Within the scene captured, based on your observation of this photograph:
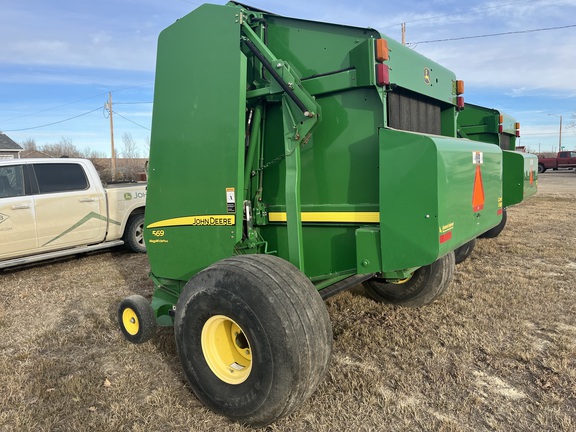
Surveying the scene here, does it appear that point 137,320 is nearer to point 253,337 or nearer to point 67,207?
point 253,337

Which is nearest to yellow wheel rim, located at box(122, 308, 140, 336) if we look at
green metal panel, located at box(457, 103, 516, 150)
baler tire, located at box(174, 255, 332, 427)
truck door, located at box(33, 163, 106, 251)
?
baler tire, located at box(174, 255, 332, 427)

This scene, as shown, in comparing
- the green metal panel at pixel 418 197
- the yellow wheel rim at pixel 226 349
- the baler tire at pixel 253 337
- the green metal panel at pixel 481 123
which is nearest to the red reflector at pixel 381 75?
the green metal panel at pixel 418 197

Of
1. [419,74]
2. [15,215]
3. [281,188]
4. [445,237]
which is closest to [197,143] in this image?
[281,188]

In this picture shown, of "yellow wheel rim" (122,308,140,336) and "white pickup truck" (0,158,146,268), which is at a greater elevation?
"white pickup truck" (0,158,146,268)

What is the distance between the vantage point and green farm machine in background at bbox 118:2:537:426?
2553mm

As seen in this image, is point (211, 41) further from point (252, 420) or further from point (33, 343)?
point (33, 343)

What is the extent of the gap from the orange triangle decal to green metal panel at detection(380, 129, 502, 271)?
33cm

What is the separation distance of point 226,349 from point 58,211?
5.07 m

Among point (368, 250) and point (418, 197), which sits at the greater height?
point (418, 197)

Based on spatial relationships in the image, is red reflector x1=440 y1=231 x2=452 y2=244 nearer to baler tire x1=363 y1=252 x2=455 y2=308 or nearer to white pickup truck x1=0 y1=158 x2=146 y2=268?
baler tire x1=363 y1=252 x2=455 y2=308

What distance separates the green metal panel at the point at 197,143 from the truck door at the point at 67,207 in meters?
3.87

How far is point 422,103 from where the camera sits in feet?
11.7

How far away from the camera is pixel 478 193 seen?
129 inches

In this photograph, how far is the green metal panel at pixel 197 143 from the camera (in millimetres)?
3098
